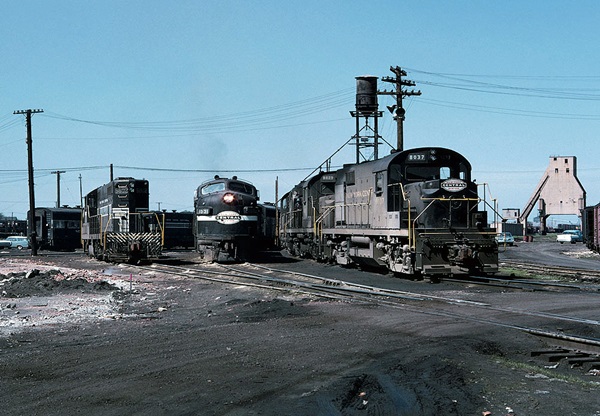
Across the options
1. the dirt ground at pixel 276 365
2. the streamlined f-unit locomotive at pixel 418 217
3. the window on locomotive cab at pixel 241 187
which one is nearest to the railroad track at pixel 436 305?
the dirt ground at pixel 276 365

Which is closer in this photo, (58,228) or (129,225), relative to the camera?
(129,225)

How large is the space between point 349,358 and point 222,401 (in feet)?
7.25

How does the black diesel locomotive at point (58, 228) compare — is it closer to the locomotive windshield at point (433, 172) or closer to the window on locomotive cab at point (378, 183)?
the window on locomotive cab at point (378, 183)

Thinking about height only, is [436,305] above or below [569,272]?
above

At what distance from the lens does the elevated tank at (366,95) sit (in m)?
37.5

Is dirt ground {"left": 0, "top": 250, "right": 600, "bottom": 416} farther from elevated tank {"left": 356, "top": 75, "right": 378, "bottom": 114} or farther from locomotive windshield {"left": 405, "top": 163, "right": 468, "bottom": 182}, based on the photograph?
elevated tank {"left": 356, "top": 75, "right": 378, "bottom": 114}

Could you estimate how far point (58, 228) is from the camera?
1922 inches

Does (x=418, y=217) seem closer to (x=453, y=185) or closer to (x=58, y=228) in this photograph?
(x=453, y=185)

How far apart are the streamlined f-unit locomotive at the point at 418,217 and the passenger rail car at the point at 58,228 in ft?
105

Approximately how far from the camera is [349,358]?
7.95m

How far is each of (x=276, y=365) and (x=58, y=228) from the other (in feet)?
147

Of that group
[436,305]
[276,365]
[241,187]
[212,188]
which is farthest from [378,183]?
[276,365]

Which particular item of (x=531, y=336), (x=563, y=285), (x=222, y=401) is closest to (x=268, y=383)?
(x=222, y=401)

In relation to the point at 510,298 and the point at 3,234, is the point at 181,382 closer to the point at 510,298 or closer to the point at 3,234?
the point at 510,298
